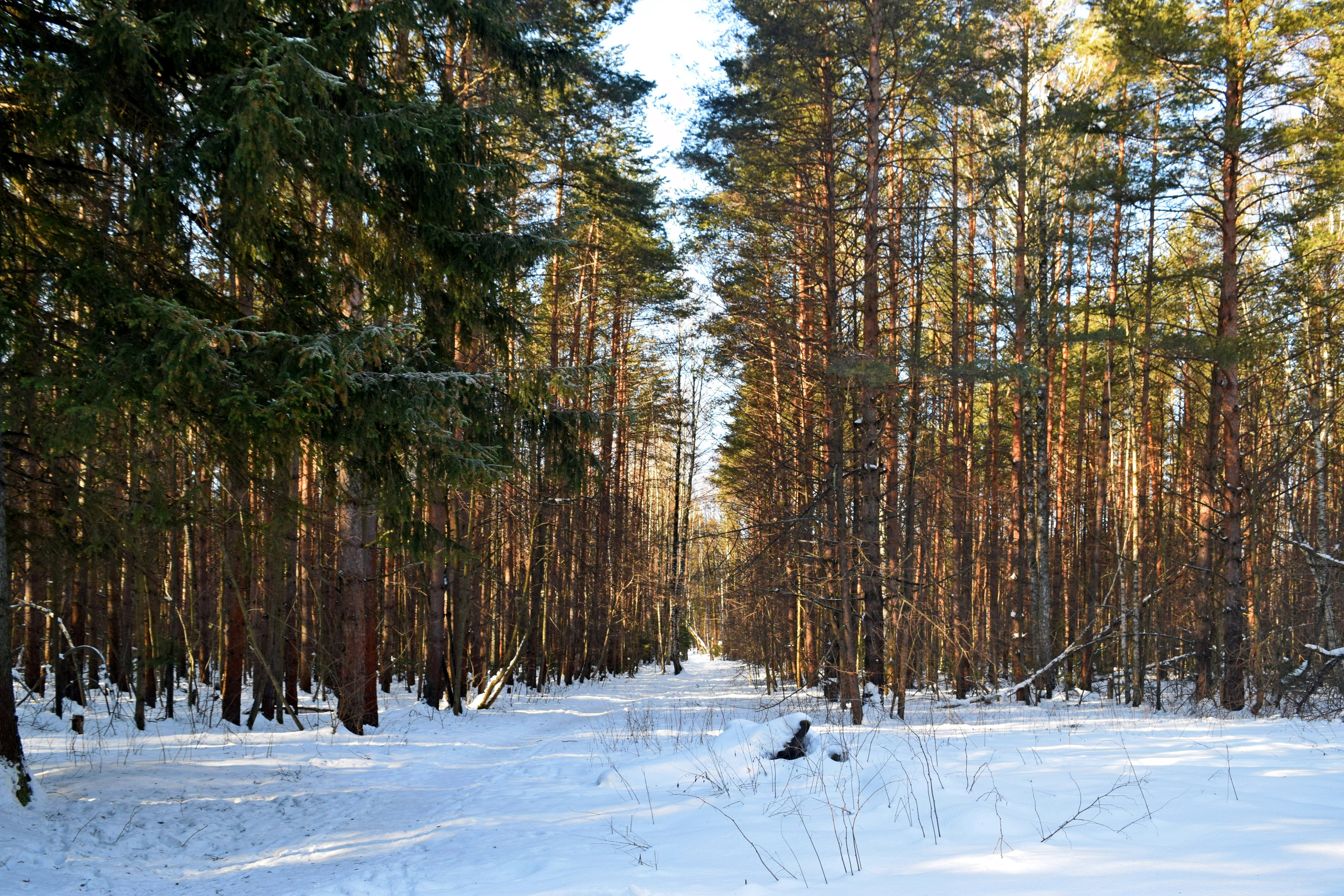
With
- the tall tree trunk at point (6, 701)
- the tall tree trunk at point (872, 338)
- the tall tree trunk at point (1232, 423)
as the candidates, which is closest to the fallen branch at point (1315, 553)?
the tall tree trunk at point (1232, 423)

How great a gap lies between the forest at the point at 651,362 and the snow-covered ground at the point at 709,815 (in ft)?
0.60

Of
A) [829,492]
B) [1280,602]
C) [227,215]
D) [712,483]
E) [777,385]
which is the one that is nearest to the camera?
[227,215]

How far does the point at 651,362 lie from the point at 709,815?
21347 mm

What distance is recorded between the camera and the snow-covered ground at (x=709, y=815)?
4.00 meters

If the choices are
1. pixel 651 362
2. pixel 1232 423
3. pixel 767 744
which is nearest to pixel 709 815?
pixel 767 744

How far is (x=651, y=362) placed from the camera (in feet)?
86.6

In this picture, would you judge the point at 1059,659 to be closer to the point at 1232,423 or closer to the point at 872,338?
the point at 1232,423

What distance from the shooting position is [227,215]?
5742 mm

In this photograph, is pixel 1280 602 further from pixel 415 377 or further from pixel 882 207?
pixel 415 377

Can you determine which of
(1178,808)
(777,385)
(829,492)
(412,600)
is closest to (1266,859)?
(1178,808)

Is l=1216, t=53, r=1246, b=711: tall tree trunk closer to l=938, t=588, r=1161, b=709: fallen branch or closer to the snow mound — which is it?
l=938, t=588, r=1161, b=709: fallen branch

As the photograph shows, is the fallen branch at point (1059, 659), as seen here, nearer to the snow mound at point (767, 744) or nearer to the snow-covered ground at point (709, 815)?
the snow-covered ground at point (709, 815)

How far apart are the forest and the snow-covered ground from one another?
0.18 meters

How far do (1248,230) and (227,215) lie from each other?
46.6 ft
